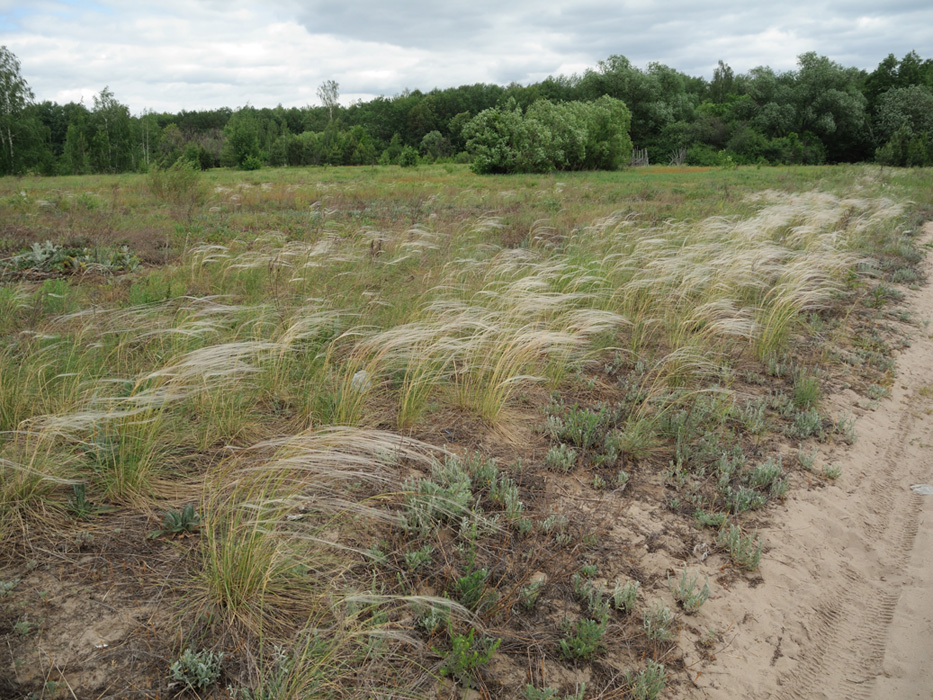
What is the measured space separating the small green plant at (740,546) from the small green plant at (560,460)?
801 mm

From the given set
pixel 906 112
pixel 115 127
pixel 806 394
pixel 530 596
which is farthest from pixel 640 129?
pixel 530 596

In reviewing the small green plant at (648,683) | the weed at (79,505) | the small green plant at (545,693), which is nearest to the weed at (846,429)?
the small green plant at (648,683)

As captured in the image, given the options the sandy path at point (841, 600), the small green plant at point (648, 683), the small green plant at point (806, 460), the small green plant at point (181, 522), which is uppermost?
the small green plant at point (181, 522)

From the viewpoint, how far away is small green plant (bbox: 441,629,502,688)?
192 centimetres

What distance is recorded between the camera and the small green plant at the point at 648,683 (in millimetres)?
2002

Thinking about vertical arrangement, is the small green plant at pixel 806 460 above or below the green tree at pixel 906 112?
below

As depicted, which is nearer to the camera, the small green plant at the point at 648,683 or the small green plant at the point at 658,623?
the small green plant at the point at 648,683

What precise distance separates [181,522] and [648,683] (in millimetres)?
1895

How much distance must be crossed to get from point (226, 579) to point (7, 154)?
59555 mm

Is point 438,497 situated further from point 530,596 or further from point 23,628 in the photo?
point 23,628

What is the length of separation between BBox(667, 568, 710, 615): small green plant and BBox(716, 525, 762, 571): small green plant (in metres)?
0.24

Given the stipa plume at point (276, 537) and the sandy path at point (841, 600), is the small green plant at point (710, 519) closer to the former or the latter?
the sandy path at point (841, 600)

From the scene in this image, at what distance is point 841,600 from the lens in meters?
2.65

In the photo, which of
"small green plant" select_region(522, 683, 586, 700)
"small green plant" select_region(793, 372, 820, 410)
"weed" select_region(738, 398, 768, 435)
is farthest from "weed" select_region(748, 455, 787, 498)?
"small green plant" select_region(522, 683, 586, 700)
